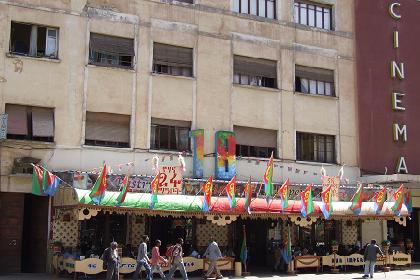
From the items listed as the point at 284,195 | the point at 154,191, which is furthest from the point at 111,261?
the point at 284,195

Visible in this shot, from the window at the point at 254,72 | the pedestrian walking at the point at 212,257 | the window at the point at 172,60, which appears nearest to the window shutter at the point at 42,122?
the window at the point at 172,60

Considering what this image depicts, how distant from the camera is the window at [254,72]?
91.0 feet

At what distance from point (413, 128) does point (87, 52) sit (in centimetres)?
1789

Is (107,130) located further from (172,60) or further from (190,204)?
(190,204)

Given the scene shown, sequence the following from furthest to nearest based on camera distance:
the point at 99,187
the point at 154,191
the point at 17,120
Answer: the point at 17,120, the point at 154,191, the point at 99,187

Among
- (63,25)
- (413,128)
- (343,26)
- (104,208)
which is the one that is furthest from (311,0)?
(104,208)

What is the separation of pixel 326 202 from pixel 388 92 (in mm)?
9244

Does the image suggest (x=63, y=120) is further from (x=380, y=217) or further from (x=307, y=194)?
(x=380, y=217)

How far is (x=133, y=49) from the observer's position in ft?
83.1

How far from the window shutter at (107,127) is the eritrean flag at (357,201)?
33.3ft

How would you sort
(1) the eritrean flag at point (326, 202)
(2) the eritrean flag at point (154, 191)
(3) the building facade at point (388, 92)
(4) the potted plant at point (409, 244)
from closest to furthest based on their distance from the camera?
(2) the eritrean flag at point (154, 191), (1) the eritrean flag at point (326, 202), (3) the building facade at point (388, 92), (4) the potted plant at point (409, 244)

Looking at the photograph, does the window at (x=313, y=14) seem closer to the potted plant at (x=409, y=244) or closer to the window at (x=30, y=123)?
the potted plant at (x=409, y=244)

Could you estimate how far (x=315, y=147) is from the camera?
2928cm

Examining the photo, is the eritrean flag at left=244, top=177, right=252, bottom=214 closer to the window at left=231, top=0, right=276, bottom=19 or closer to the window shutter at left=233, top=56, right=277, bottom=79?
the window shutter at left=233, top=56, right=277, bottom=79
